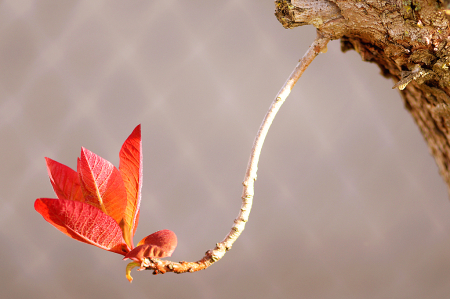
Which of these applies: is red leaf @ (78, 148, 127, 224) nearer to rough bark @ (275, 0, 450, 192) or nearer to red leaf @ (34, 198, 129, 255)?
red leaf @ (34, 198, 129, 255)

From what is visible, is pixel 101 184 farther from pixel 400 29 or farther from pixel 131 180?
pixel 400 29

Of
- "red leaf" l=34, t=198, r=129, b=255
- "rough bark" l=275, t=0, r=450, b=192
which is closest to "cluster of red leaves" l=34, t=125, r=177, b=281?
"red leaf" l=34, t=198, r=129, b=255

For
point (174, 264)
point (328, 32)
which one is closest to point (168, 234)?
point (174, 264)

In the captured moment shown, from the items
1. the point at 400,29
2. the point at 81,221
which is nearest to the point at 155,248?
the point at 81,221

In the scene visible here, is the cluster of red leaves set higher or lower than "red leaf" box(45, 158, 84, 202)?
lower

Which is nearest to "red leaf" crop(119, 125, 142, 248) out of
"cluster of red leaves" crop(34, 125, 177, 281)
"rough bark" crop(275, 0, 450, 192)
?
"cluster of red leaves" crop(34, 125, 177, 281)

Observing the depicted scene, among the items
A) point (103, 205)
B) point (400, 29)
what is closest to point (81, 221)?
point (103, 205)
